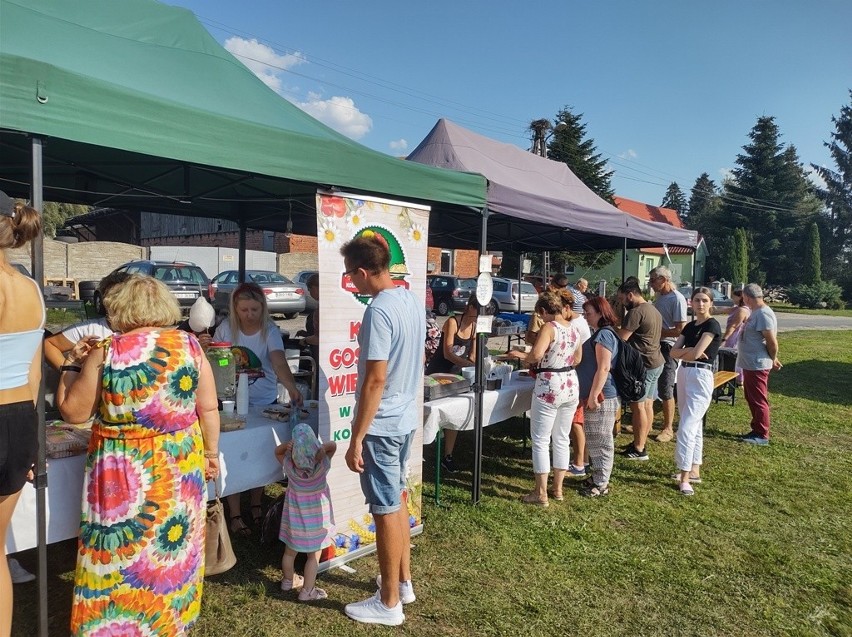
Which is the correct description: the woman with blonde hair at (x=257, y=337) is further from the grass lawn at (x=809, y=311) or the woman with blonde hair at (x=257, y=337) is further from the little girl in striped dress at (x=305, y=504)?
the grass lawn at (x=809, y=311)

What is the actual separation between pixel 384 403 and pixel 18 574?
2.12m

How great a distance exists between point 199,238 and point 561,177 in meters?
26.5

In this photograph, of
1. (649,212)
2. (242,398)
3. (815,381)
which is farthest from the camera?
(649,212)

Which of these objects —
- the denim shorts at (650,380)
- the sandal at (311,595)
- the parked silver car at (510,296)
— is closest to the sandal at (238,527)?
the sandal at (311,595)

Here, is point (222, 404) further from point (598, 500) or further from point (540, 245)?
point (540, 245)

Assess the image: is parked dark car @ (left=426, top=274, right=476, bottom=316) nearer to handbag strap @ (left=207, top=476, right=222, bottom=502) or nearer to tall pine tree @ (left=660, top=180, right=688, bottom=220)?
handbag strap @ (left=207, top=476, right=222, bottom=502)

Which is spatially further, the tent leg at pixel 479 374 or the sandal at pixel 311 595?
the tent leg at pixel 479 374

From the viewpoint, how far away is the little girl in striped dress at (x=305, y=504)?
277cm

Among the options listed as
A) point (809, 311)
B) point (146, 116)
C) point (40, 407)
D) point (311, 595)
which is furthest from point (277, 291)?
point (809, 311)

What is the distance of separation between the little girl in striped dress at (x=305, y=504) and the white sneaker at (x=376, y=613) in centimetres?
23

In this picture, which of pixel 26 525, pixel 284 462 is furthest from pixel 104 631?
pixel 284 462

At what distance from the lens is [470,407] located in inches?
161

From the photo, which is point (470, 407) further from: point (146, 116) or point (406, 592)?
point (146, 116)

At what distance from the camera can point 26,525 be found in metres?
2.18
